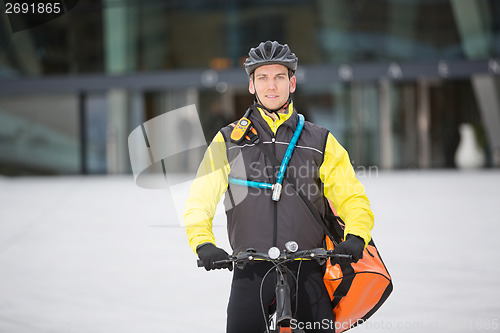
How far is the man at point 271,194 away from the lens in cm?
258

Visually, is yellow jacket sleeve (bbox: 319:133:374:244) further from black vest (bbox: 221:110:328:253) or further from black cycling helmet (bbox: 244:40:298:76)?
black cycling helmet (bbox: 244:40:298:76)

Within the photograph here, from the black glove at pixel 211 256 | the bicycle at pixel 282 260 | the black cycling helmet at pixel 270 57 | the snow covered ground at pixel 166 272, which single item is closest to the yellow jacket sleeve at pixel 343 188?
the bicycle at pixel 282 260

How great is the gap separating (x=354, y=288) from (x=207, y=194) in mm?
675

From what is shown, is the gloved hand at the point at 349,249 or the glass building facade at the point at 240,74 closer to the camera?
the gloved hand at the point at 349,249

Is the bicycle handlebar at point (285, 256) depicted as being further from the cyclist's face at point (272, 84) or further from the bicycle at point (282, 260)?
the cyclist's face at point (272, 84)

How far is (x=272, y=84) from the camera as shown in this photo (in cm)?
263

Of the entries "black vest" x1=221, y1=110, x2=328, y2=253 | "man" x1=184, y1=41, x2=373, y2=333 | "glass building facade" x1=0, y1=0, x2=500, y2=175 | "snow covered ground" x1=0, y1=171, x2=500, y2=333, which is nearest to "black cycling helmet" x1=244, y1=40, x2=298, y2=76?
"man" x1=184, y1=41, x2=373, y2=333

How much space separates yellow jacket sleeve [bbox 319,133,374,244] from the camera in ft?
8.51

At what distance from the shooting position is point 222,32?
25391 millimetres

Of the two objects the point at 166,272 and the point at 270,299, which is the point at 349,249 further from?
the point at 166,272

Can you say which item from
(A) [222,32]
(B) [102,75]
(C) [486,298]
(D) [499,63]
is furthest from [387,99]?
(C) [486,298]

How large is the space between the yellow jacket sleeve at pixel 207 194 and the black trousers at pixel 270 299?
23cm

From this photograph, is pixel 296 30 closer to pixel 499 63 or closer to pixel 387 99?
pixel 387 99

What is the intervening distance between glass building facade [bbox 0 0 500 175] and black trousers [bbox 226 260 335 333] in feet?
68.6
